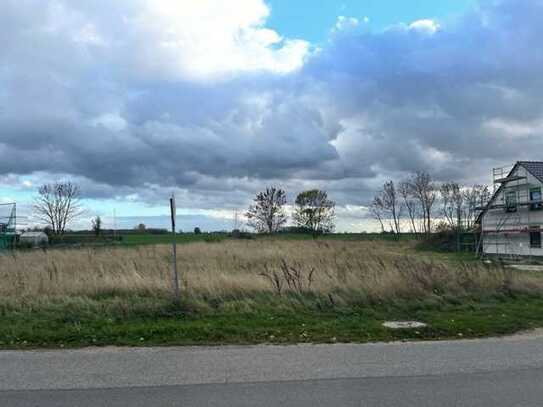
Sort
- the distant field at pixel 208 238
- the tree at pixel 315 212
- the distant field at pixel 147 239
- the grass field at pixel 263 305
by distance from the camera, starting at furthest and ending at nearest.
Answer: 1. the tree at pixel 315 212
2. the distant field at pixel 208 238
3. the distant field at pixel 147 239
4. the grass field at pixel 263 305

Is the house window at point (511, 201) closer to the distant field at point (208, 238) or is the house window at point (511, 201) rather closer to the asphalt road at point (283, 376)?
the distant field at point (208, 238)

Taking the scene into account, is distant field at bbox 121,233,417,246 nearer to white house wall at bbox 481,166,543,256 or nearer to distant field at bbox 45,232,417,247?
distant field at bbox 45,232,417,247

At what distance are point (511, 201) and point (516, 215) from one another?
142cm

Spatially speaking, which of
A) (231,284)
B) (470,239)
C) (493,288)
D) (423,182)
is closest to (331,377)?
(231,284)

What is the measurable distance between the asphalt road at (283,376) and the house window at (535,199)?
3847 centimetres

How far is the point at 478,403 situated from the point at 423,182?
7923 cm

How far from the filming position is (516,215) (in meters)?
46.1

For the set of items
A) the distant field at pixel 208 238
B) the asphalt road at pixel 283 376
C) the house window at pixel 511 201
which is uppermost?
the house window at pixel 511 201

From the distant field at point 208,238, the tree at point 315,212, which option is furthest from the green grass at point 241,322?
the tree at point 315,212

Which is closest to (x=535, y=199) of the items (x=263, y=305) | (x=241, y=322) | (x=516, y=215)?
(x=516, y=215)

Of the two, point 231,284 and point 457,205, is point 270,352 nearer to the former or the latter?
point 231,284

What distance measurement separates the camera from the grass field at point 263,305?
29.7ft

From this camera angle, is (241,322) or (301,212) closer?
(241,322)

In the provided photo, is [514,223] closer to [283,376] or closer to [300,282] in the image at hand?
[300,282]
